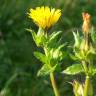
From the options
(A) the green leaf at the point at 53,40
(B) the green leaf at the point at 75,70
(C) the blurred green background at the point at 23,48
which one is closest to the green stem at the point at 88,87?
(B) the green leaf at the point at 75,70

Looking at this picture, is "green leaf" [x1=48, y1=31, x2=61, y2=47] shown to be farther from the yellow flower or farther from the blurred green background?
the blurred green background

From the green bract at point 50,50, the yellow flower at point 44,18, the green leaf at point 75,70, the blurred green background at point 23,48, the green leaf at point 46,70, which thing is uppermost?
the yellow flower at point 44,18

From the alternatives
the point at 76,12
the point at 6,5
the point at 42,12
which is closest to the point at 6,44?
the point at 6,5

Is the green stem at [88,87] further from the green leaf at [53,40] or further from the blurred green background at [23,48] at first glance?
the blurred green background at [23,48]

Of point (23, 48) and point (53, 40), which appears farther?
point (23, 48)

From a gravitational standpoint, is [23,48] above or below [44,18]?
below

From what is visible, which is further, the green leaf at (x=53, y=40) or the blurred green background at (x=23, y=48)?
the blurred green background at (x=23, y=48)

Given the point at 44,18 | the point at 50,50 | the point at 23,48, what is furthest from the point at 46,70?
the point at 23,48

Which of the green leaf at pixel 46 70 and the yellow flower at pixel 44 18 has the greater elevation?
the yellow flower at pixel 44 18

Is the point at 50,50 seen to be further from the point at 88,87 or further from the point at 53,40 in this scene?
the point at 88,87
